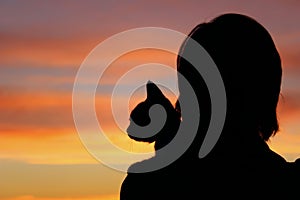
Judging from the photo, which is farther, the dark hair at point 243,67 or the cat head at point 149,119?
the cat head at point 149,119

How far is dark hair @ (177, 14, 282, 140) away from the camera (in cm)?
554

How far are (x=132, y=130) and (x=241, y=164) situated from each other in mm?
767

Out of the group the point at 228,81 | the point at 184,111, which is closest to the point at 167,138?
the point at 184,111

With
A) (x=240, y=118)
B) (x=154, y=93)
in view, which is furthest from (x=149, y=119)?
(x=240, y=118)

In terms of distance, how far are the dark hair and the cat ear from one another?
213 mm

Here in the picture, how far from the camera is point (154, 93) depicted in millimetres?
5664

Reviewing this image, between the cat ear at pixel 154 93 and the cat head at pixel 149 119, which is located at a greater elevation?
the cat ear at pixel 154 93

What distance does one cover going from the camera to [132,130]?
5.82 m

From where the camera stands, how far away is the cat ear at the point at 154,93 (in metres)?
5.63

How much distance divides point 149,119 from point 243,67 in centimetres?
71

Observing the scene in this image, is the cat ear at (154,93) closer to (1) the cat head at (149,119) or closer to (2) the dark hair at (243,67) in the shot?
(1) the cat head at (149,119)

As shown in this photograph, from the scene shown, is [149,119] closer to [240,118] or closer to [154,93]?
[154,93]

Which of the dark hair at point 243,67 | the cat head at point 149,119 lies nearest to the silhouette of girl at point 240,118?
the dark hair at point 243,67

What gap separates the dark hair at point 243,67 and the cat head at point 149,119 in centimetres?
23
